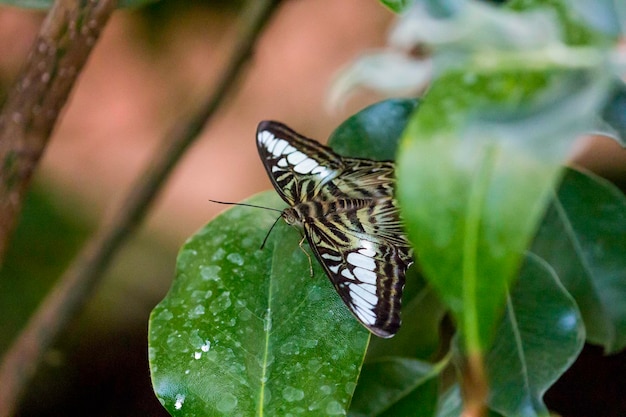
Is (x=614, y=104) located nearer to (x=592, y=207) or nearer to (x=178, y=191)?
(x=592, y=207)

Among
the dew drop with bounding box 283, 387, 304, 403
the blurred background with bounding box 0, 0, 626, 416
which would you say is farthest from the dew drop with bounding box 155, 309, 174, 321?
the blurred background with bounding box 0, 0, 626, 416

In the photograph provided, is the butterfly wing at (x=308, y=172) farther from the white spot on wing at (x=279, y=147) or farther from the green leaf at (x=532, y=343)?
the green leaf at (x=532, y=343)

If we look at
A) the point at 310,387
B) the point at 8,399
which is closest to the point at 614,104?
the point at 310,387

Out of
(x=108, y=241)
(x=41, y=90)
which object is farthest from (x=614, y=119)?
(x=108, y=241)

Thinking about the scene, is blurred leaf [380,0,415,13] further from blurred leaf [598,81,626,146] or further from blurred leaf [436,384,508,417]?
blurred leaf [436,384,508,417]

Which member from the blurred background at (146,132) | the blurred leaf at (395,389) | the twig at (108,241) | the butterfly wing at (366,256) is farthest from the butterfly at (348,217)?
the blurred background at (146,132)
